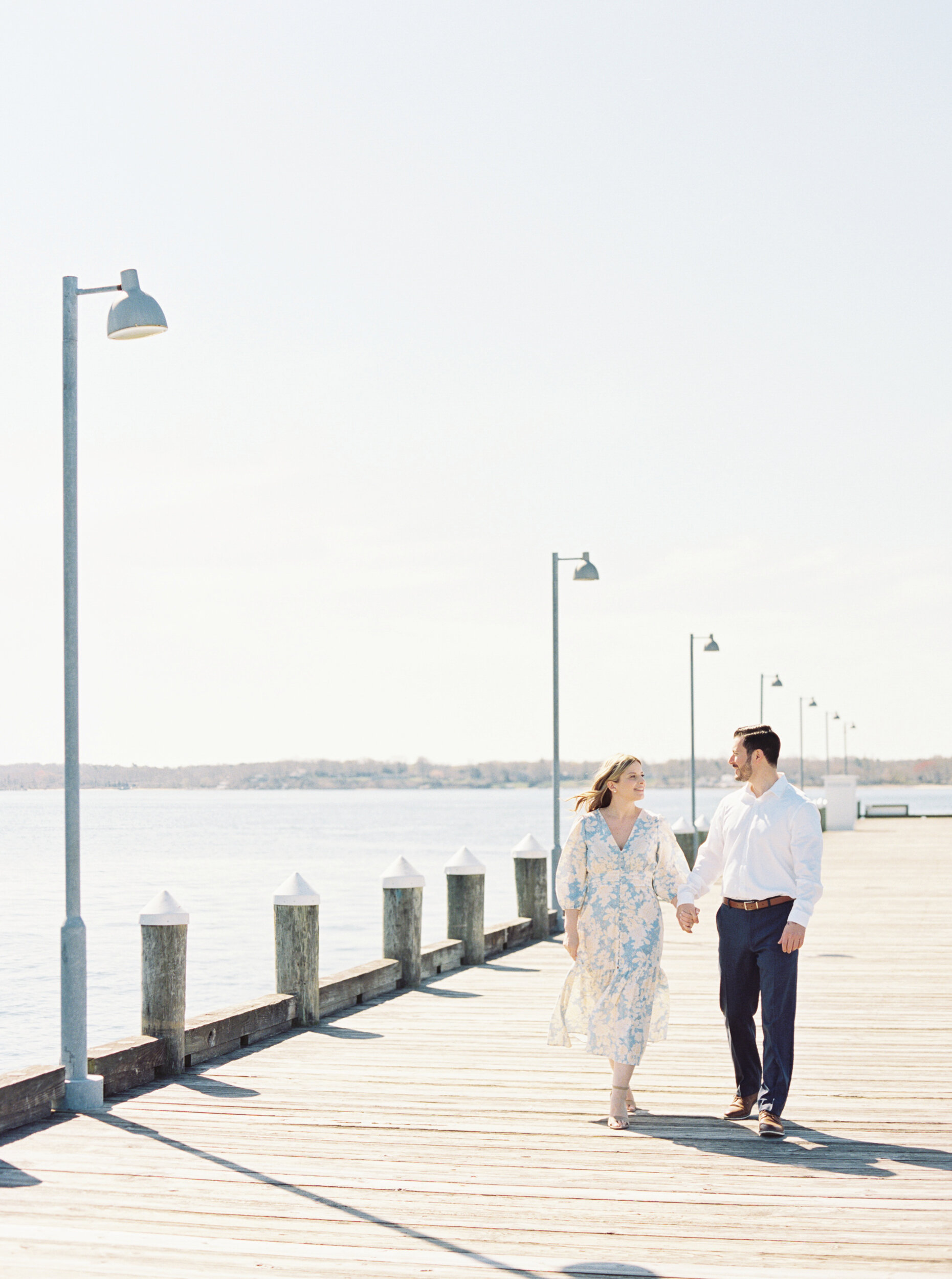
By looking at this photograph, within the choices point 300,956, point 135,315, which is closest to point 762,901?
point 300,956

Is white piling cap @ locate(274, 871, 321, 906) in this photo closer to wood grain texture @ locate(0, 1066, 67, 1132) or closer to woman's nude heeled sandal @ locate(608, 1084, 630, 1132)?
wood grain texture @ locate(0, 1066, 67, 1132)

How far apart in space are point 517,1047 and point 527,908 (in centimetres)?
654

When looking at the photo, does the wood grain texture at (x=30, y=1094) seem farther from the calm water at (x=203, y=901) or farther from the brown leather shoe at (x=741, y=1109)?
the calm water at (x=203, y=901)

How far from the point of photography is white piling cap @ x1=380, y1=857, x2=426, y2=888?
1180 cm

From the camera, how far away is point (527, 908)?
A: 15.7m

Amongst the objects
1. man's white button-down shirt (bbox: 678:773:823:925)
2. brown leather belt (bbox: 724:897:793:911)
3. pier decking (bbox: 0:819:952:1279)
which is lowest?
pier decking (bbox: 0:819:952:1279)

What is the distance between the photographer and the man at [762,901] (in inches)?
264

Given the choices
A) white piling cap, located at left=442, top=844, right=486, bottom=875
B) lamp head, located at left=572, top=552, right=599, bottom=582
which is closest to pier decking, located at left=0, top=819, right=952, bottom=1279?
white piling cap, located at left=442, top=844, right=486, bottom=875

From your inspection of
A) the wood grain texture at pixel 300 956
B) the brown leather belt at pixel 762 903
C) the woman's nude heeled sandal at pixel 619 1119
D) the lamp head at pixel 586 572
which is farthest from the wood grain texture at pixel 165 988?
the lamp head at pixel 586 572

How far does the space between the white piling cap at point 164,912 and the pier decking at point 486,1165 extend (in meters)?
0.91

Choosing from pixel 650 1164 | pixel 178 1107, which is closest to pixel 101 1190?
pixel 178 1107

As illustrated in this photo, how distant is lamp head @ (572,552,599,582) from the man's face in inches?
505

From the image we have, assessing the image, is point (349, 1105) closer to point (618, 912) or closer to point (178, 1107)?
point (178, 1107)

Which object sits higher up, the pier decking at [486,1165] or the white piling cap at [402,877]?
the white piling cap at [402,877]
